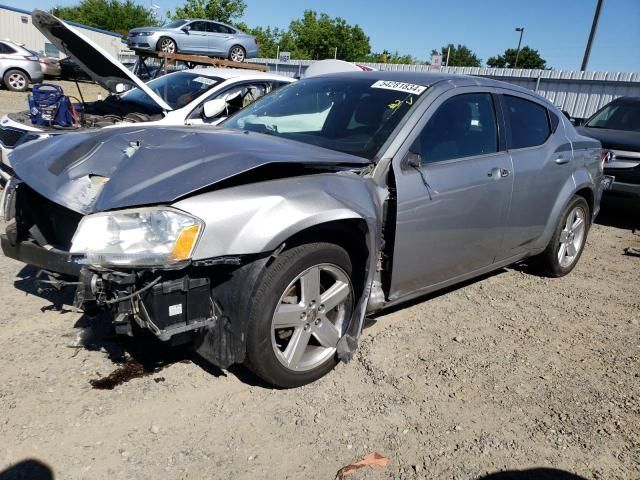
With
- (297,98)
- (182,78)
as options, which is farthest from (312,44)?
(297,98)

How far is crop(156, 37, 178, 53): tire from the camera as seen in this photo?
53.0ft

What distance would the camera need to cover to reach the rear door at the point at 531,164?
4.10m

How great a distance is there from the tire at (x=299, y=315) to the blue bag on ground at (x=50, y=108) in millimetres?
5199

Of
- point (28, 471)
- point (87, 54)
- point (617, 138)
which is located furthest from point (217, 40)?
point (28, 471)

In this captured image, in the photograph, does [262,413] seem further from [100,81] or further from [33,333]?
[100,81]

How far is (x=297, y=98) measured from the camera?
13.2 ft

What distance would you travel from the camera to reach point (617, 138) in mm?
7793

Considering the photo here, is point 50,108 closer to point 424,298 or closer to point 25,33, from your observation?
point 424,298

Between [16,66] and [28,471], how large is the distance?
67.0ft

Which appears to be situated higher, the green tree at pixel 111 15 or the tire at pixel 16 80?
the green tree at pixel 111 15

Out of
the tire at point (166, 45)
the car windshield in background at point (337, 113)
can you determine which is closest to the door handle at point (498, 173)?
the car windshield in background at point (337, 113)

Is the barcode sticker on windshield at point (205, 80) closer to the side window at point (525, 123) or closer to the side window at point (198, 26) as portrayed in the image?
the side window at point (525, 123)

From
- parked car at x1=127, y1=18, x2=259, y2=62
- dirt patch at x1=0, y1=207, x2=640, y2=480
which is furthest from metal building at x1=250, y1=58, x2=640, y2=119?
dirt patch at x1=0, y1=207, x2=640, y2=480

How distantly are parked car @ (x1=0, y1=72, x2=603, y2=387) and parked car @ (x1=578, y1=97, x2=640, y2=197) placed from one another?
→ 3870mm
